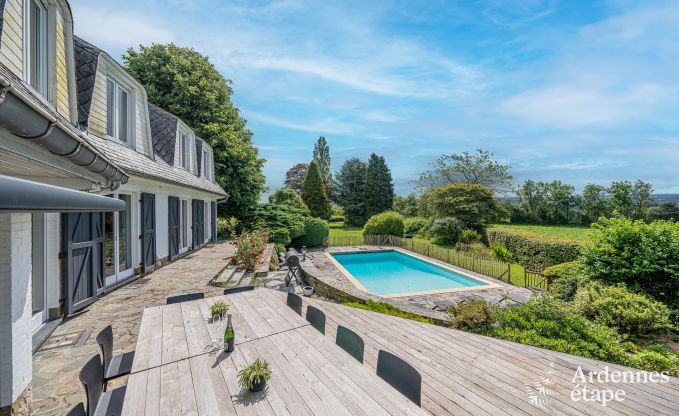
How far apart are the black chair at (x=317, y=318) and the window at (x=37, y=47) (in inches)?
206

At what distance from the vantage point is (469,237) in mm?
19594

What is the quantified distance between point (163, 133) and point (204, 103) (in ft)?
23.8

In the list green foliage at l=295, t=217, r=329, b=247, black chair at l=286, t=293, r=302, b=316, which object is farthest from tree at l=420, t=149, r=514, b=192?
black chair at l=286, t=293, r=302, b=316

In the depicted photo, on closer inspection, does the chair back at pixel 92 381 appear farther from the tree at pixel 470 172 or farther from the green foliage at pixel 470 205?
the tree at pixel 470 172

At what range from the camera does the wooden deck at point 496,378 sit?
2982 mm

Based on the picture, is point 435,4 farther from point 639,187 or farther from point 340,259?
point 639,187

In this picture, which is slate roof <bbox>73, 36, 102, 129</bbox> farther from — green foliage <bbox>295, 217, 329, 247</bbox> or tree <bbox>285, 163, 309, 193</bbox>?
tree <bbox>285, 163, 309, 193</bbox>

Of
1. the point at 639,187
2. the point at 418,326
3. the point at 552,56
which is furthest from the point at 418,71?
the point at 639,187

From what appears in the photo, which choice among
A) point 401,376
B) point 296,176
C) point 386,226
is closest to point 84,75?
point 401,376

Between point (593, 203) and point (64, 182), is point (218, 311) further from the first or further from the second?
point (593, 203)

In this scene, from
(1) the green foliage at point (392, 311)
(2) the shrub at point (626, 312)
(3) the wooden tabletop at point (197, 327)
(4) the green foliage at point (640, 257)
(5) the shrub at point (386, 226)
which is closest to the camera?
(3) the wooden tabletop at point (197, 327)

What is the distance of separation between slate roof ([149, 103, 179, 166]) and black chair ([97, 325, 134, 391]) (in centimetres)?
798

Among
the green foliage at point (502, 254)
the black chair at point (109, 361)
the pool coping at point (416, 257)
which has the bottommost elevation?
the pool coping at point (416, 257)

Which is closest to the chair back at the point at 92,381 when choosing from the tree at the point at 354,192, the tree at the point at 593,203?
the tree at the point at 354,192
